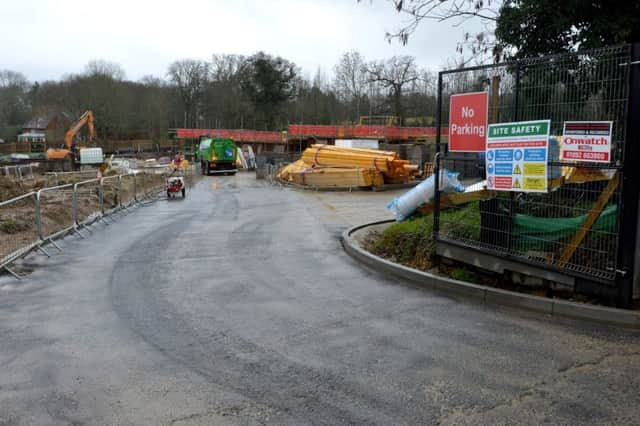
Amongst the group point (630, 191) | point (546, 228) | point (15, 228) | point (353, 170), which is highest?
point (630, 191)

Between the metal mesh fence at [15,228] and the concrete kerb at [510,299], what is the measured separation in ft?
22.3

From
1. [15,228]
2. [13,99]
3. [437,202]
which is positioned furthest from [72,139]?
[13,99]

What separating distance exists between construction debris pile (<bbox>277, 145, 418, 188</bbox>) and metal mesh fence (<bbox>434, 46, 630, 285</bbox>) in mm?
18157

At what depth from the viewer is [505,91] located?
24.5 ft

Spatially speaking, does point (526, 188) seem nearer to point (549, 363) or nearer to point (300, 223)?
point (549, 363)

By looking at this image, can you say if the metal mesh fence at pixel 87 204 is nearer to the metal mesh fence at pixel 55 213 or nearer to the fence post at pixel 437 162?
the metal mesh fence at pixel 55 213

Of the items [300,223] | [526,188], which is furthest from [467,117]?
[300,223]

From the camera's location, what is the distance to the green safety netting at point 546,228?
21.0 ft

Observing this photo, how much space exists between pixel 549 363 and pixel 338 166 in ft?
77.8

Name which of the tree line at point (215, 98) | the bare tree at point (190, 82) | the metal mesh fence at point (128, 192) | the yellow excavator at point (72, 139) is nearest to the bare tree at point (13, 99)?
the tree line at point (215, 98)

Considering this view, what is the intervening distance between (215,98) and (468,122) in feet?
293

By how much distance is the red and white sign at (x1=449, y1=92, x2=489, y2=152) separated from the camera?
7766mm

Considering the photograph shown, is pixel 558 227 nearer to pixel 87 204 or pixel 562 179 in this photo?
pixel 562 179

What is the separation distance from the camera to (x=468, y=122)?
8031 millimetres
